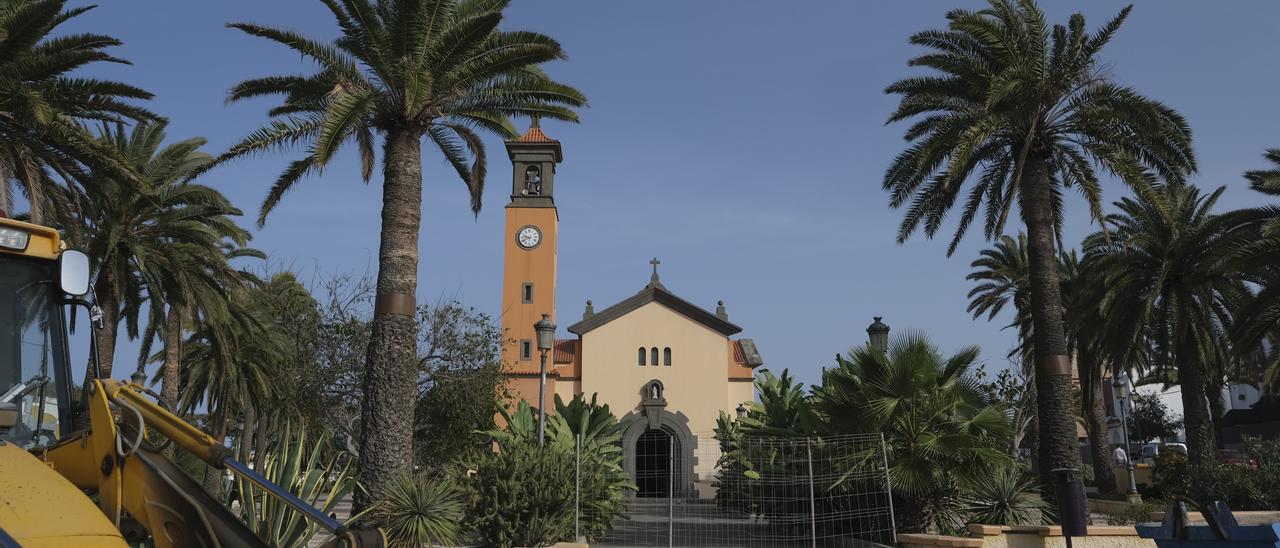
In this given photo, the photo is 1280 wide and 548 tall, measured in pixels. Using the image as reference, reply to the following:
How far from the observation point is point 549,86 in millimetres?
14375

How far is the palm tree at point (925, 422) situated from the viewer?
1263 cm

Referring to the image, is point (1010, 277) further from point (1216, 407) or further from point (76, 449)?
point (76, 449)

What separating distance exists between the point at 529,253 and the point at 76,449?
117 ft

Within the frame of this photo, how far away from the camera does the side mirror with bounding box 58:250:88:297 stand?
15.7ft

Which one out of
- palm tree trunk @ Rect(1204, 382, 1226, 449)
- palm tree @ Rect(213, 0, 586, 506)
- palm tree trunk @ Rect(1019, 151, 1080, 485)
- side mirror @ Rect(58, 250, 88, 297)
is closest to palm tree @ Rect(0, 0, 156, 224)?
palm tree @ Rect(213, 0, 586, 506)

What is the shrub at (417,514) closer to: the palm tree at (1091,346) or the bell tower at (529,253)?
the palm tree at (1091,346)

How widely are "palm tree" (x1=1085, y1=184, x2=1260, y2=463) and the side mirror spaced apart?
22.7 metres

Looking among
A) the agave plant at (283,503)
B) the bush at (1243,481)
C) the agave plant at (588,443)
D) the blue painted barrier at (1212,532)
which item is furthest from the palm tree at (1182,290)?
the agave plant at (283,503)

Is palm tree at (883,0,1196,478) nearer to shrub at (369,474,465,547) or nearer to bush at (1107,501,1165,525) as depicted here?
bush at (1107,501,1165,525)

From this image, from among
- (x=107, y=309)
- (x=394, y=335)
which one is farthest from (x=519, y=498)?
(x=107, y=309)

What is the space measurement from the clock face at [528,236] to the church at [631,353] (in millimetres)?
47

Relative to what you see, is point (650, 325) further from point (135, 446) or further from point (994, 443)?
point (135, 446)

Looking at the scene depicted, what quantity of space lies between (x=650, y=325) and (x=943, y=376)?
24.9 m

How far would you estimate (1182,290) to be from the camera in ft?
74.2
